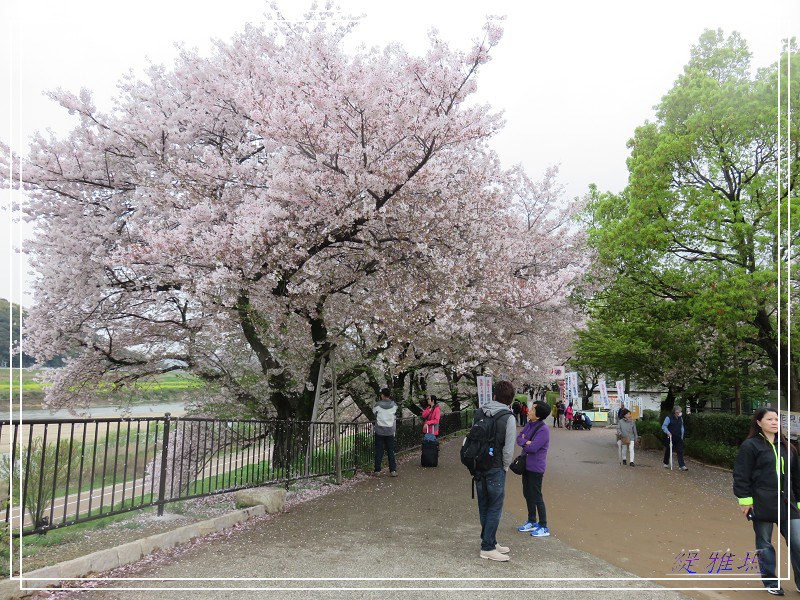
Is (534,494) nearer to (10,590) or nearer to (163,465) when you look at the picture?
(163,465)

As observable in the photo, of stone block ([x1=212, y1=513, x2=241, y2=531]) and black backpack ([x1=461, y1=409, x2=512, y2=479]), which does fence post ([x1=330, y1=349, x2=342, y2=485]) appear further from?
black backpack ([x1=461, y1=409, x2=512, y2=479])

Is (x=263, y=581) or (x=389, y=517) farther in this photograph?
(x=389, y=517)

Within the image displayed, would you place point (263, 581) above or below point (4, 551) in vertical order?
below

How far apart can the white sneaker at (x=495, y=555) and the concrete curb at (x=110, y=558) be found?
3.01 metres

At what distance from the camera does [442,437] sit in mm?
23391

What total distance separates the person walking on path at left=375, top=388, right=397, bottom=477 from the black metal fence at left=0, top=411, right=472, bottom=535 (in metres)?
0.59

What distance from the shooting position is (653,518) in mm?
8227

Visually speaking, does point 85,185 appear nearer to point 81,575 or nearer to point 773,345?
point 81,575

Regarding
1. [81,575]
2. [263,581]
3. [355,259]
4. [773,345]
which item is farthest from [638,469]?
[81,575]

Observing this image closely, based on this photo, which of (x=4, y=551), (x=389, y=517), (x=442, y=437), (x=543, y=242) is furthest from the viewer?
(x=442, y=437)

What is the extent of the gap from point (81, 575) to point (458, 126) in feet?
23.1

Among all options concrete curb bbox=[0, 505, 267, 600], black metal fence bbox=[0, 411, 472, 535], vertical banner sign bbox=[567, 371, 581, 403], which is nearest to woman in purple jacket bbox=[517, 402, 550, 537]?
concrete curb bbox=[0, 505, 267, 600]

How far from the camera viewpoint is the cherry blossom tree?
28.0ft

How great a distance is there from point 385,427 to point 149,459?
4431 mm
